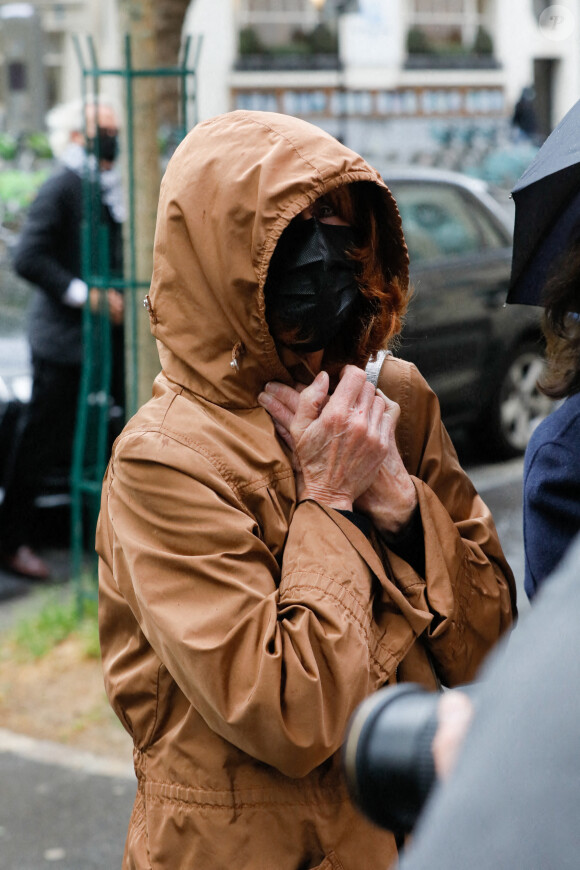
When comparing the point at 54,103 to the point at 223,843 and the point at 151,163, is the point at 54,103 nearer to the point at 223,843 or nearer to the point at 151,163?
the point at 151,163

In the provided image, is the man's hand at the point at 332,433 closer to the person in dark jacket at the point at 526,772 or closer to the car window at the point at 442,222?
the person in dark jacket at the point at 526,772

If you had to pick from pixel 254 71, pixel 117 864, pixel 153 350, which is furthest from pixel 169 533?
pixel 254 71

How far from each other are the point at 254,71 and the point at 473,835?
104 feet

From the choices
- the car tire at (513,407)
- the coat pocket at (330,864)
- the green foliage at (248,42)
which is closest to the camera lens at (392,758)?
the coat pocket at (330,864)

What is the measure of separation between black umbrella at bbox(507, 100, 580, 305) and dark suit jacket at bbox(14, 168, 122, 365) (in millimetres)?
3485

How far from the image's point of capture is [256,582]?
1.71 meters

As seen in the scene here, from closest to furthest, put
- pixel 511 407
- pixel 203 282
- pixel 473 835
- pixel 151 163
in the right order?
pixel 473 835, pixel 203 282, pixel 151 163, pixel 511 407

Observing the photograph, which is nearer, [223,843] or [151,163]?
[223,843]

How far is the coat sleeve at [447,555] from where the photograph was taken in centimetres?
185

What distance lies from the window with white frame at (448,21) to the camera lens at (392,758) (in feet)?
110

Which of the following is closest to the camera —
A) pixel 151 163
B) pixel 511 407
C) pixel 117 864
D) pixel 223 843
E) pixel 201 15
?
pixel 223 843

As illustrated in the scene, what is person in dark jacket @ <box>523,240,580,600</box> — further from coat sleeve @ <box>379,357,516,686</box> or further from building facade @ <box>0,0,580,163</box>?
building facade @ <box>0,0,580,163</box>

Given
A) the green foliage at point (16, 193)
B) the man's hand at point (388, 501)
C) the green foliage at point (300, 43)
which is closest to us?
→ the man's hand at point (388, 501)

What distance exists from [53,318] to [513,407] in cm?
323
